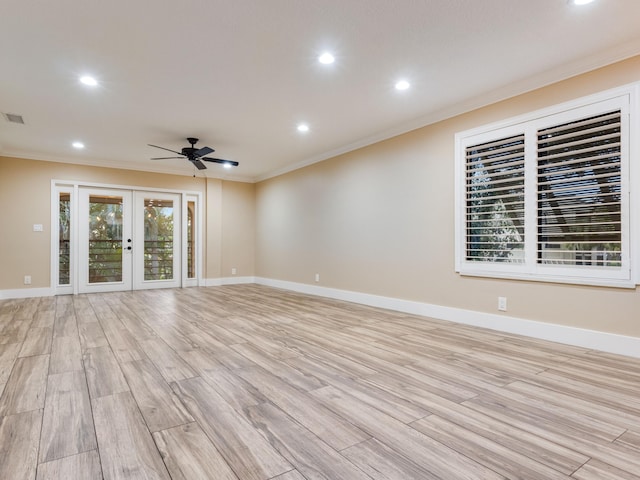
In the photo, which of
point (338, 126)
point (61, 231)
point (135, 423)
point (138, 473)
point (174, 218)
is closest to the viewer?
point (138, 473)

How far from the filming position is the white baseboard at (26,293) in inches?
231

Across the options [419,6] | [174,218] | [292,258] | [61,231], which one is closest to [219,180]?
[174,218]

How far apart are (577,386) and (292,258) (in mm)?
5323

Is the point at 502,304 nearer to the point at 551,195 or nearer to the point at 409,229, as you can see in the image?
the point at 551,195

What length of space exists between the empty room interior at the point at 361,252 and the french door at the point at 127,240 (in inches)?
24.0

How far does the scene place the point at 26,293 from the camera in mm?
6008

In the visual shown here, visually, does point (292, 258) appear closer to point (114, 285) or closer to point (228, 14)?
point (114, 285)

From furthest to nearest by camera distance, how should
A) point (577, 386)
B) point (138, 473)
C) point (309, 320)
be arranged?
point (309, 320), point (577, 386), point (138, 473)

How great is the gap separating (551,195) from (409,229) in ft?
5.62

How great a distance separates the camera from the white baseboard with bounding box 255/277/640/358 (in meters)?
2.91

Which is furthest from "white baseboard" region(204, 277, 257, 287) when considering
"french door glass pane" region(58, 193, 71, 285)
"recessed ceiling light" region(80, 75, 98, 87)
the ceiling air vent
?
"recessed ceiling light" region(80, 75, 98, 87)

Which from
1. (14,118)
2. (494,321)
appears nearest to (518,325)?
(494,321)

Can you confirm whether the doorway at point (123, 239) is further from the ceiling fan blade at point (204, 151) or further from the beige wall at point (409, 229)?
the ceiling fan blade at point (204, 151)

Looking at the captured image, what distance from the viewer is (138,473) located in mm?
1367
